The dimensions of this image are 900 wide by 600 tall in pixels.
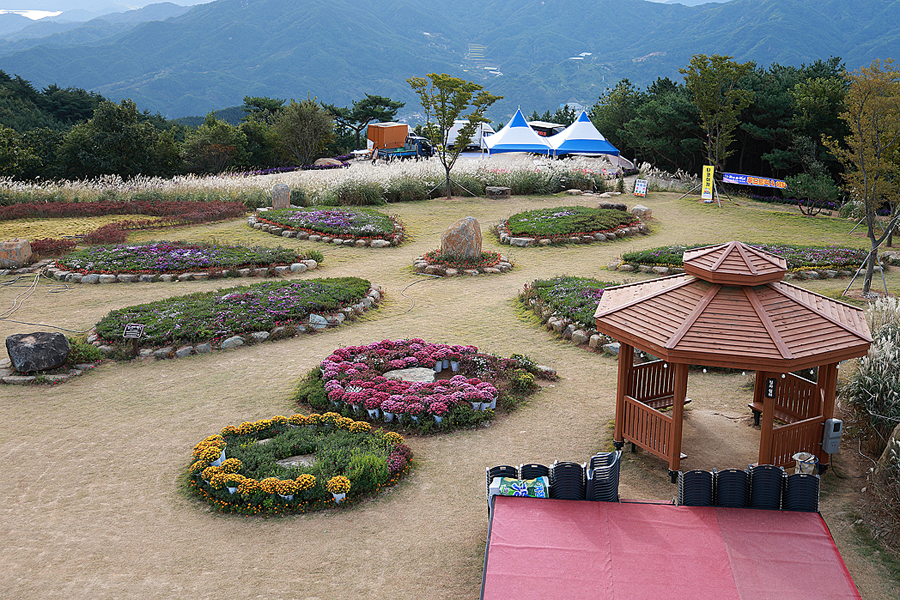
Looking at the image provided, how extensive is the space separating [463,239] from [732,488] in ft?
33.3

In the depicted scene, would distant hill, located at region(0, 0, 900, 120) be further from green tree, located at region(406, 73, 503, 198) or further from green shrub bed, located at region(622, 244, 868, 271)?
green shrub bed, located at region(622, 244, 868, 271)

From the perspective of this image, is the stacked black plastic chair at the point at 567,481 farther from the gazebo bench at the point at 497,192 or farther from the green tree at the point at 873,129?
the gazebo bench at the point at 497,192

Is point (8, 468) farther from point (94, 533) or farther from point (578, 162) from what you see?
point (578, 162)

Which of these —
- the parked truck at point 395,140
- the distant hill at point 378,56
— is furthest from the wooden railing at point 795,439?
the distant hill at point 378,56

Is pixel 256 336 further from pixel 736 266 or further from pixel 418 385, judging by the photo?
pixel 736 266

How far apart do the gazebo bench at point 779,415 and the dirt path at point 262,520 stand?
126mm

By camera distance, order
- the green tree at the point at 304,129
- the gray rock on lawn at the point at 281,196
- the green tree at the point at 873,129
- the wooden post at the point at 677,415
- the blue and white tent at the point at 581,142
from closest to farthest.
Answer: the wooden post at the point at 677,415 < the green tree at the point at 873,129 < the gray rock on lawn at the point at 281,196 < the blue and white tent at the point at 581,142 < the green tree at the point at 304,129

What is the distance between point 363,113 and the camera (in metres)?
48.0

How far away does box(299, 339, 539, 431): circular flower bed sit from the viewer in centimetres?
744

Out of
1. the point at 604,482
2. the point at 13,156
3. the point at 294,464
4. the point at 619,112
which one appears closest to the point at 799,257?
the point at 604,482

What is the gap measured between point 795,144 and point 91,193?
2707cm

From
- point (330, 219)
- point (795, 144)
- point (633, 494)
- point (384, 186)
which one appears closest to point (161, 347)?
point (633, 494)

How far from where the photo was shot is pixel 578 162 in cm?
2838

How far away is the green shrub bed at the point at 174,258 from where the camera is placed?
45.8 feet
